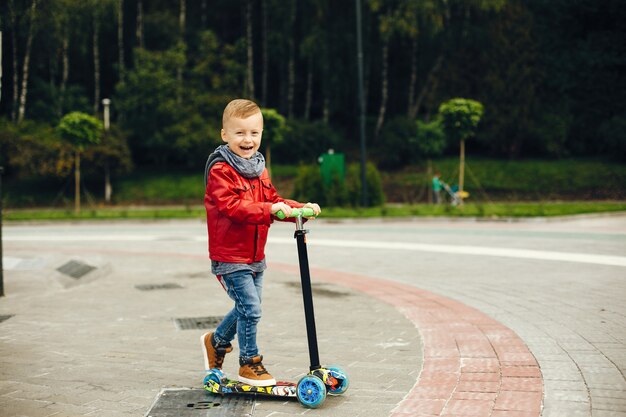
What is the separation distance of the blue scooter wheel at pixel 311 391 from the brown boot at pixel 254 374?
9.1 inches

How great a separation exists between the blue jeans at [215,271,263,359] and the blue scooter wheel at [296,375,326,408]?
0.40 meters

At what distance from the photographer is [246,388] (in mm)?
4254

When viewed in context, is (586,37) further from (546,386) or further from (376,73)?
(546,386)

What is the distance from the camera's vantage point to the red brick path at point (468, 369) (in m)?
3.93

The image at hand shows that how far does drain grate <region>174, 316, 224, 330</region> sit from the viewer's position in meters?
6.50

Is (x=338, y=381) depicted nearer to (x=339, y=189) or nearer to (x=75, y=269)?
(x=75, y=269)

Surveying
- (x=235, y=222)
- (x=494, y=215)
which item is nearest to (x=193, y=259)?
(x=235, y=222)

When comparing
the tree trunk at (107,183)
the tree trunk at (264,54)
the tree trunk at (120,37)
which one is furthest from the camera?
the tree trunk at (264,54)

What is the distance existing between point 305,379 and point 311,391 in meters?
0.07

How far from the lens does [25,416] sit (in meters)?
Result: 3.90

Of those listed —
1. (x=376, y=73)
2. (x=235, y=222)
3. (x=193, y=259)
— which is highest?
(x=376, y=73)

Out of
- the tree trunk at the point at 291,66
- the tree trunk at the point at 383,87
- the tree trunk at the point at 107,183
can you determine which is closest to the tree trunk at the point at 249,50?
the tree trunk at the point at 291,66

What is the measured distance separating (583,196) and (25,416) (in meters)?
29.8

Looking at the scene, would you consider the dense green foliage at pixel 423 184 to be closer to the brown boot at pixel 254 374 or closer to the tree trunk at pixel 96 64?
the tree trunk at pixel 96 64
